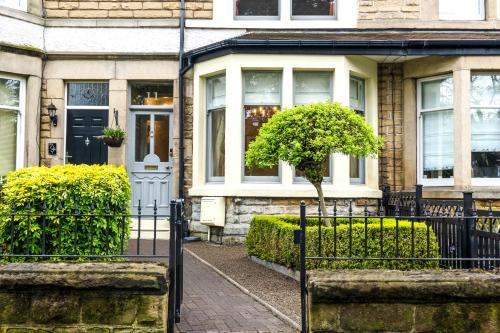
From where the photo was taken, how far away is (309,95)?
10555 mm

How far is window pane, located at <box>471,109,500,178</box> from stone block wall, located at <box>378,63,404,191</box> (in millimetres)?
1464

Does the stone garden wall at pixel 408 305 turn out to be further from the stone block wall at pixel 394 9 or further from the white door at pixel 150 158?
the stone block wall at pixel 394 9

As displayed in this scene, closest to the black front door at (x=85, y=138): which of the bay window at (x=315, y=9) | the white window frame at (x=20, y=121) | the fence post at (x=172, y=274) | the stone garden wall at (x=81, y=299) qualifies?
the white window frame at (x=20, y=121)

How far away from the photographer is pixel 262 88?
10508mm

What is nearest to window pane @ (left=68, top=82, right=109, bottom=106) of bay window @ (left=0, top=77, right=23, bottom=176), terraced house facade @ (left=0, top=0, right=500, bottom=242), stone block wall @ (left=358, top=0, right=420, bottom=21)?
terraced house facade @ (left=0, top=0, right=500, bottom=242)

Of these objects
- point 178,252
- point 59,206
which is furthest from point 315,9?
point 178,252

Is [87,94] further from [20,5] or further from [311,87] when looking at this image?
[311,87]

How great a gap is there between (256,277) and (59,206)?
2834mm

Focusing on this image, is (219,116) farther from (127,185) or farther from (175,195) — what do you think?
(127,185)

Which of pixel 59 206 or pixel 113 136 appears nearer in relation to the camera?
pixel 59 206

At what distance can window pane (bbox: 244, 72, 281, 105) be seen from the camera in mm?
10453

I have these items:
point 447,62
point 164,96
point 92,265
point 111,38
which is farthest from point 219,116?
point 92,265

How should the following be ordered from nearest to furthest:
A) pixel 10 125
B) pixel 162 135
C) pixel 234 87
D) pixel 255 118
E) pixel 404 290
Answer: pixel 404 290
pixel 234 87
pixel 255 118
pixel 10 125
pixel 162 135

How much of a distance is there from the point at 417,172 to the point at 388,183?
2.16ft
